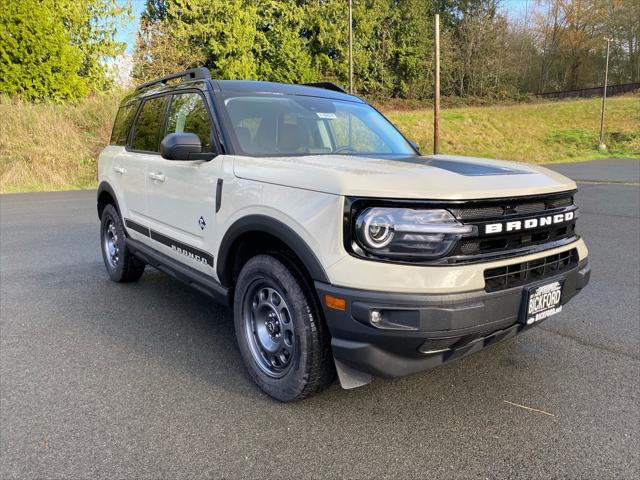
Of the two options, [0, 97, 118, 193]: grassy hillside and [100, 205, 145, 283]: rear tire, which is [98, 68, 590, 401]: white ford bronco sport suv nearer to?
[100, 205, 145, 283]: rear tire

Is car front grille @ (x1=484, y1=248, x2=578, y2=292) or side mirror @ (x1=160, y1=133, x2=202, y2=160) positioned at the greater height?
side mirror @ (x1=160, y1=133, x2=202, y2=160)

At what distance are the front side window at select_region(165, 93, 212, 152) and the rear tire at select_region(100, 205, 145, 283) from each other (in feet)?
4.76

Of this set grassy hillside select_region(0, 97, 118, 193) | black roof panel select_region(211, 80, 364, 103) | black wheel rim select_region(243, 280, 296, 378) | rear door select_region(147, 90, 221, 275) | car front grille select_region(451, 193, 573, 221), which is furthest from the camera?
grassy hillside select_region(0, 97, 118, 193)

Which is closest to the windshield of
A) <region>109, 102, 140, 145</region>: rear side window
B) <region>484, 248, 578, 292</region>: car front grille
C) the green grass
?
<region>484, 248, 578, 292</region>: car front grille

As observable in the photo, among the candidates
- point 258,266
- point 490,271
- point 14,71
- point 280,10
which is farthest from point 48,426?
point 280,10

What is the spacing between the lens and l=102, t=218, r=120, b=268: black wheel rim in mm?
5117

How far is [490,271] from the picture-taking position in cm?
226

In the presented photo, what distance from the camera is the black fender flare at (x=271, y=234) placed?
92.1 inches

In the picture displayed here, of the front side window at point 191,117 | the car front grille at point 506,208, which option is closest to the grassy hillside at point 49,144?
the front side window at point 191,117

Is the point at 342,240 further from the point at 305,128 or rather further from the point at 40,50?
the point at 40,50

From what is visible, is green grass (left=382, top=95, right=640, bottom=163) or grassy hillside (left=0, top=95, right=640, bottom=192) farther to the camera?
green grass (left=382, top=95, right=640, bottom=163)

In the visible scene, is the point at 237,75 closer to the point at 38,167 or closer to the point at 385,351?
the point at 38,167

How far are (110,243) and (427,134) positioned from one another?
1121 inches

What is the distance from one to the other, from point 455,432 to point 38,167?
669 inches
